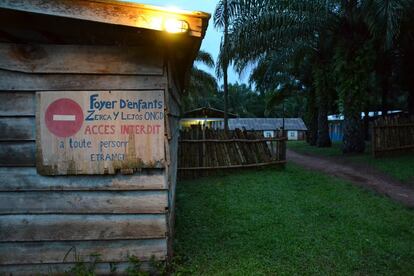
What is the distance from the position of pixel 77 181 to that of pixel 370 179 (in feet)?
28.4

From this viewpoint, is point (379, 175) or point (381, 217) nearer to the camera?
point (381, 217)

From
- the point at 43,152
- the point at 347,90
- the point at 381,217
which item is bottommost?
the point at 381,217

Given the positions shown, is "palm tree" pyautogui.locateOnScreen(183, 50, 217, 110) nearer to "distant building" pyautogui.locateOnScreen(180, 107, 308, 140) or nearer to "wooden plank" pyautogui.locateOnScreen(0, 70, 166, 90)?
"distant building" pyautogui.locateOnScreen(180, 107, 308, 140)

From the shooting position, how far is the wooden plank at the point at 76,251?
11.7 ft

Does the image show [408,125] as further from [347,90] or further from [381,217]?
[381,217]

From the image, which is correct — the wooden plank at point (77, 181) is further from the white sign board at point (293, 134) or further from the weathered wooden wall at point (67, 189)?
the white sign board at point (293, 134)

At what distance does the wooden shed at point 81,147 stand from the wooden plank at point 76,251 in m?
0.01

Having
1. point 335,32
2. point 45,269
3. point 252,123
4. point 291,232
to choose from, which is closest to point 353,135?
point 335,32

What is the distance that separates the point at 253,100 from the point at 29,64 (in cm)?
6377

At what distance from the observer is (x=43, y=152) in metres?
3.53

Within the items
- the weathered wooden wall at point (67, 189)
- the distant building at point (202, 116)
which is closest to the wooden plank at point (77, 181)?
the weathered wooden wall at point (67, 189)

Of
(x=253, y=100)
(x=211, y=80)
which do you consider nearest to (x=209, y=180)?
(x=211, y=80)

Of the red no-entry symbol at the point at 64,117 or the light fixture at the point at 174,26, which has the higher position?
the light fixture at the point at 174,26

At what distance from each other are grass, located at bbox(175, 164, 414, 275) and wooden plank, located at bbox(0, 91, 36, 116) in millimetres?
2274
